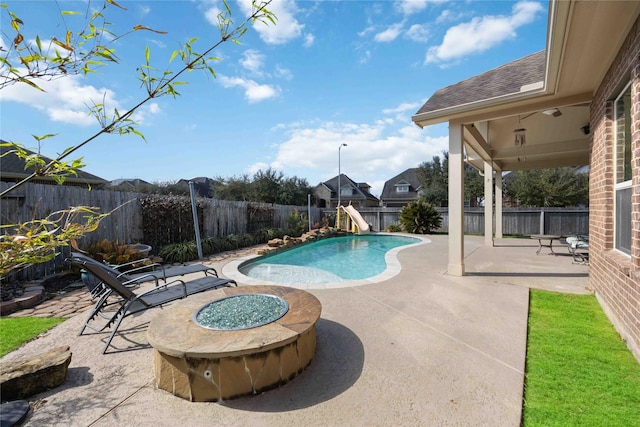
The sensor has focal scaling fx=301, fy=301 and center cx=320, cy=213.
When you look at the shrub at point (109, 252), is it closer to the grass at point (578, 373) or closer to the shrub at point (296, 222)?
the grass at point (578, 373)

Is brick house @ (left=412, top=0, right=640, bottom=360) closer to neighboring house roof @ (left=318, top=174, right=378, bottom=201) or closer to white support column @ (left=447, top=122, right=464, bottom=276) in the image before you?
white support column @ (left=447, top=122, right=464, bottom=276)

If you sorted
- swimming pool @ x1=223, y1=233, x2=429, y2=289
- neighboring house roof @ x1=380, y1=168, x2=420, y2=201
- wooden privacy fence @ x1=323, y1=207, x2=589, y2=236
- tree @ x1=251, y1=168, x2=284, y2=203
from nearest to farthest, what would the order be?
swimming pool @ x1=223, y1=233, x2=429, y2=289 < wooden privacy fence @ x1=323, y1=207, x2=589, y2=236 < tree @ x1=251, y1=168, x2=284, y2=203 < neighboring house roof @ x1=380, y1=168, x2=420, y2=201

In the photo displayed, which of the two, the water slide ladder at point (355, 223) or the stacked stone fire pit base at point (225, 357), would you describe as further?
the water slide ladder at point (355, 223)

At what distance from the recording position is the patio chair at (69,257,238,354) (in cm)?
352

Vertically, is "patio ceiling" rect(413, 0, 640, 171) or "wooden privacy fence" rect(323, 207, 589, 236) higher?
"patio ceiling" rect(413, 0, 640, 171)

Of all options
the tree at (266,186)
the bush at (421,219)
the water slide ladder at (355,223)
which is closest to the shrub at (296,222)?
the water slide ladder at (355,223)

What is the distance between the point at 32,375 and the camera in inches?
104

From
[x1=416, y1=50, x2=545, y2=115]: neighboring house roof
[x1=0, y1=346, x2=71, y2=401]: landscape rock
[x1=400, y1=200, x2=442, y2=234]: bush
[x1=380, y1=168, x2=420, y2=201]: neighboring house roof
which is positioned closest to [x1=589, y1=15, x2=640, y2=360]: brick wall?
[x1=416, y1=50, x2=545, y2=115]: neighboring house roof

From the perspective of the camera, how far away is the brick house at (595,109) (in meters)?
3.23

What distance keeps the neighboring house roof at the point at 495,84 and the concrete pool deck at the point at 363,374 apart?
3.85 meters

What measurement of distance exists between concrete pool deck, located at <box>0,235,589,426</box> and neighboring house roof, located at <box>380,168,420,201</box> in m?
36.2

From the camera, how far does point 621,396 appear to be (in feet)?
8.43

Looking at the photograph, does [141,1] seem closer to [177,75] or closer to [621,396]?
[177,75]

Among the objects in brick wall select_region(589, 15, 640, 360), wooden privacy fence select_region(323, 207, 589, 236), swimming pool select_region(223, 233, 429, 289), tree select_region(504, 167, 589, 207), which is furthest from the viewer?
tree select_region(504, 167, 589, 207)
